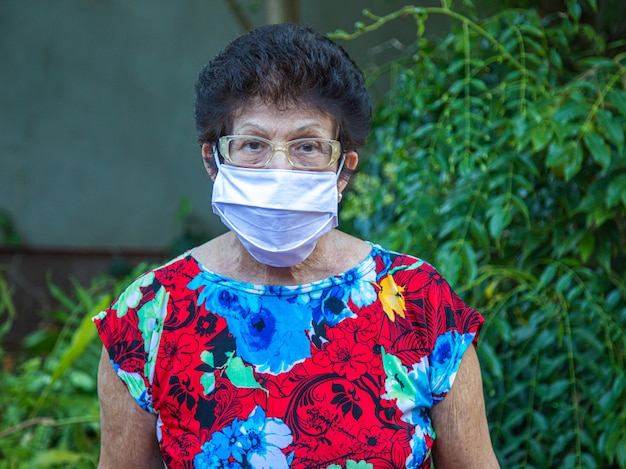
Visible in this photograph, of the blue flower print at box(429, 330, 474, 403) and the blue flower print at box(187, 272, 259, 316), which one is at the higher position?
the blue flower print at box(187, 272, 259, 316)

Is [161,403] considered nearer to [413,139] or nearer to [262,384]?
[262,384]

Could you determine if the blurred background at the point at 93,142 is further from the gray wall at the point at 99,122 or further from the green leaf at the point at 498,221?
the green leaf at the point at 498,221

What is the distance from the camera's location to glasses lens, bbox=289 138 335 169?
152cm

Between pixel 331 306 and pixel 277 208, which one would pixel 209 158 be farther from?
pixel 331 306

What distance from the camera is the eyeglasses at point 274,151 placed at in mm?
1517

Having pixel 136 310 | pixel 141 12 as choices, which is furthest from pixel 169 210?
pixel 136 310

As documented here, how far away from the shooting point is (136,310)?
5.35 feet

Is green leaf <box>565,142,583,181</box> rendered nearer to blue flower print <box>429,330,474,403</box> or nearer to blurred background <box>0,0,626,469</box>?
blurred background <box>0,0,626,469</box>

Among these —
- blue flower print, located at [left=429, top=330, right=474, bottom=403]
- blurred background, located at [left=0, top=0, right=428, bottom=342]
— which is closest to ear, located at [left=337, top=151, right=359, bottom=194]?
blue flower print, located at [left=429, top=330, right=474, bottom=403]

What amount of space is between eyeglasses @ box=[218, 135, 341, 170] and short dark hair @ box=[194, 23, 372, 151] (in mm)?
42

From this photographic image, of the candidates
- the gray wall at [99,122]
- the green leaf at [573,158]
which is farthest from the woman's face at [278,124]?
the gray wall at [99,122]

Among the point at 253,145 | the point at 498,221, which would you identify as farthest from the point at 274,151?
the point at 498,221

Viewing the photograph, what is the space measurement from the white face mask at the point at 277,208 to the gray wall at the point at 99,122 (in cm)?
547

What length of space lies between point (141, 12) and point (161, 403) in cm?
594
